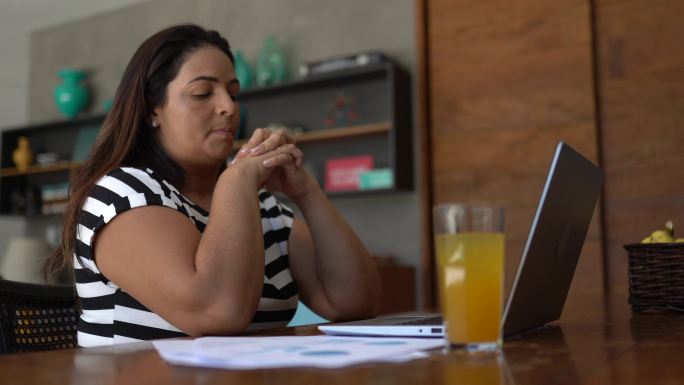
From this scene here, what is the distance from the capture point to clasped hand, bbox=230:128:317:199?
1330 millimetres

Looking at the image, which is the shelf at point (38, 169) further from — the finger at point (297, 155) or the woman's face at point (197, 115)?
the finger at point (297, 155)

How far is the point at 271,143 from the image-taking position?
4.55 ft

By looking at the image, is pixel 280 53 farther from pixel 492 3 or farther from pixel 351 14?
pixel 492 3

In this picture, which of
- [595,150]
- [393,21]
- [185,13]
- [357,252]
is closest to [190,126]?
[357,252]

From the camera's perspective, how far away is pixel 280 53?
429 centimetres

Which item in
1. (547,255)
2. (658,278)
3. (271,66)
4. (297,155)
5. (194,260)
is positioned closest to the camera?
(547,255)

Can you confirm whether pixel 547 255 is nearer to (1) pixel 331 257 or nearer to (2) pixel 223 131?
(1) pixel 331 257

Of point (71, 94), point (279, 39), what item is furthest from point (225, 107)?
point (71, 94)

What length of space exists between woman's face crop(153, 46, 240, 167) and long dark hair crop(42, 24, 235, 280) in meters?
0.02

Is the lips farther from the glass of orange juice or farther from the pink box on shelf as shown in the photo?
the pink box on shelf

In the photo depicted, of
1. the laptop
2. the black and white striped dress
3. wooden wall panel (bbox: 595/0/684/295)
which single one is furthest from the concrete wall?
the laptop

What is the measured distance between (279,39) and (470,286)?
387cm

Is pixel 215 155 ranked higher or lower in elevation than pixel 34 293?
higher

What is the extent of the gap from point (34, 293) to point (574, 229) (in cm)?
92
